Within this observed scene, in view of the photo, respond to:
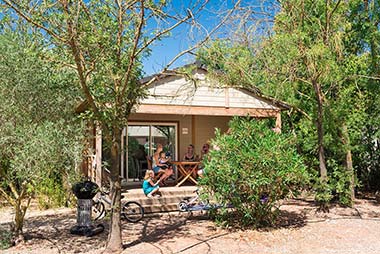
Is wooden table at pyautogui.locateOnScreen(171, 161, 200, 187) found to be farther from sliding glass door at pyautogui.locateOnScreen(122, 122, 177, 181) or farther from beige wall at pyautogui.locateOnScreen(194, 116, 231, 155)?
beige wall at pyautogui.locateOnScreen(194, 116, 231, 155)

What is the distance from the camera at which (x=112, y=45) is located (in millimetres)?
5234

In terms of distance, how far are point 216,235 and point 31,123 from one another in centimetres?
392

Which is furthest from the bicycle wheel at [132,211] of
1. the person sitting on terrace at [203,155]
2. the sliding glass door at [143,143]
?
the sliding glass door at [143,143]

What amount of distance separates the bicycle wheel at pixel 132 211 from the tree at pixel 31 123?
205cm

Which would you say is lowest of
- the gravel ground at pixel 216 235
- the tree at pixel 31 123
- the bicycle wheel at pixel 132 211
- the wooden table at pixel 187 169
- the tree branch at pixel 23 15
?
the gravel ground at pixel 216 235

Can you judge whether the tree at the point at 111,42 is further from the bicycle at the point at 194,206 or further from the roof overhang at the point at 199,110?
A: the roof overhang at the point at 199,110

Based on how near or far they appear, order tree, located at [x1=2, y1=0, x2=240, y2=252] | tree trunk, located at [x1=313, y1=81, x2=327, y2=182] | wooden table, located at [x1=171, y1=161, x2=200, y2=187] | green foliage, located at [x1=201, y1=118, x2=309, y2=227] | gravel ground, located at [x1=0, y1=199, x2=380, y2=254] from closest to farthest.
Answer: tree, located at [x1=2, y1=0, x2=240, y2=252] → gravel ground, located at [x1=0, y1=199, x2=380, y2=254] → green foliage, located at [x1=201, y1=118, x2=309, y2=227] → tree trunk, located at [x1=313, y1=81, x2=327, y2=182] → wooden table, located at [x1=171, y1=161, x2=200, y2=187]

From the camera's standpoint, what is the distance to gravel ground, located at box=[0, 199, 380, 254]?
5.85 metres

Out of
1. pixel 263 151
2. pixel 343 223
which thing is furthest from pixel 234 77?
pixel 343 223

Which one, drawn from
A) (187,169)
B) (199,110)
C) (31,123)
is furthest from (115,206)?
(187,169)

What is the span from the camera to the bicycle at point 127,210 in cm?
782

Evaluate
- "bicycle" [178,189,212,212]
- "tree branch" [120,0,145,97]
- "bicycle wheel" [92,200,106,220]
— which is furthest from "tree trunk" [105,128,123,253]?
"bicycle" [178,189,212,212]

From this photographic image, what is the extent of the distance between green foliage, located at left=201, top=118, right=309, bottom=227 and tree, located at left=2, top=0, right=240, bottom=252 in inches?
84.3

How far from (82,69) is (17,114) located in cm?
174
